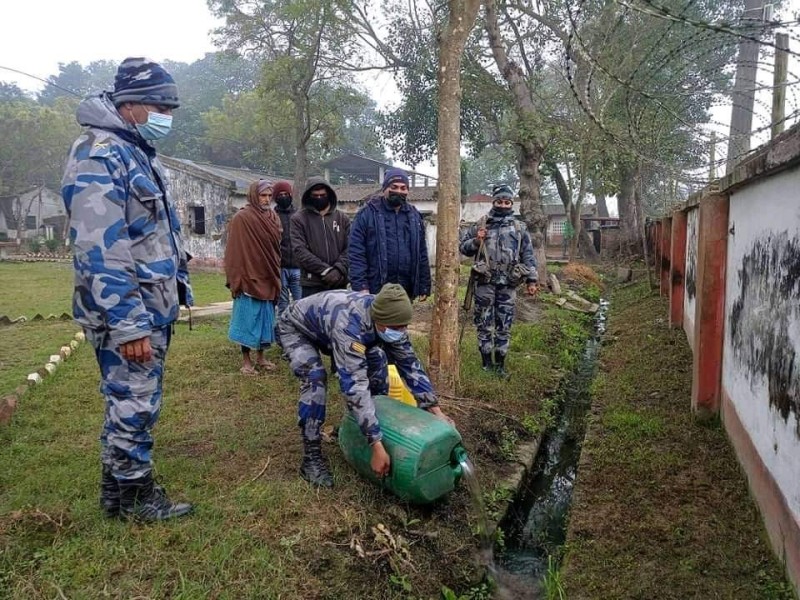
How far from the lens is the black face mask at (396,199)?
4.41 metres

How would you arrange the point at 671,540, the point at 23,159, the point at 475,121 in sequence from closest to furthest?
the point at 671,540
the point at 475,121
the point at 23,159

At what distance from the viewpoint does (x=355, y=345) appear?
297 centimetres

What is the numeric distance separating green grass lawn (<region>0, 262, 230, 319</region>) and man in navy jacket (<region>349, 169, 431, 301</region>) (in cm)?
644

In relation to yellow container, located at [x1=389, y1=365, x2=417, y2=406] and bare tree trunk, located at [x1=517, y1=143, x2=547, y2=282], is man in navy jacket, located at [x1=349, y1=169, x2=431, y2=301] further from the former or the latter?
bare tree trunk, located at [x1=517, y1=143, x2=547, y2=282]

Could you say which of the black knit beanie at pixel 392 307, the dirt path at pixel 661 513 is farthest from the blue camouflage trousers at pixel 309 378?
the dirt path at pixel 661 513

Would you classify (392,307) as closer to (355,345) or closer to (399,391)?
(355,345)

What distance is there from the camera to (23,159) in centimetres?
3200

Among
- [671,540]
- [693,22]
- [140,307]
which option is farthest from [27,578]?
[693,22]

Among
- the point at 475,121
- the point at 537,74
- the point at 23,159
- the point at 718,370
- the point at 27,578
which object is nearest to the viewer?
the point at 27,578

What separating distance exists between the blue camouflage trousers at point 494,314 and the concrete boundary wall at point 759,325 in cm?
164

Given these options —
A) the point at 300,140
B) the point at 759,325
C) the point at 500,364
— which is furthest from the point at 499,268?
the point at 300,140

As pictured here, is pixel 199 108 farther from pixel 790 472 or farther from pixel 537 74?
pixel 790 472

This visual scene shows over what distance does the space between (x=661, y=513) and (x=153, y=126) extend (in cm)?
328

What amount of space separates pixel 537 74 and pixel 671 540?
16231 millimetres
